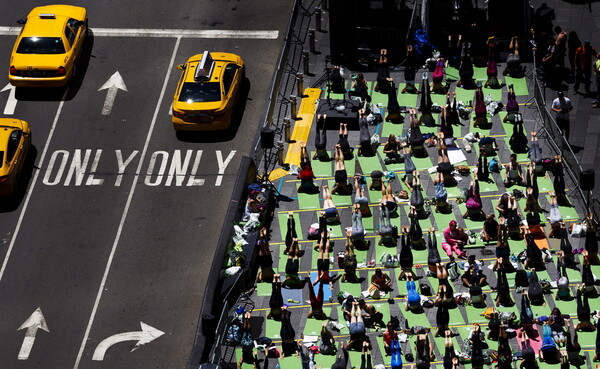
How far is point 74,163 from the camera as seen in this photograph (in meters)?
65.2

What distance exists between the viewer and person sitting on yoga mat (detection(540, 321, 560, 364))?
54.0 metres

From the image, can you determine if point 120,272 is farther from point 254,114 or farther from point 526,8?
point 526,8

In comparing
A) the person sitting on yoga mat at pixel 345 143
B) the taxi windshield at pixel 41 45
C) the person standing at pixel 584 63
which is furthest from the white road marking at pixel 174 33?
the person standing at pixel 584 63

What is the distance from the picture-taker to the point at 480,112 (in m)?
64.0

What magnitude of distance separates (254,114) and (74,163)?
641 centimetres

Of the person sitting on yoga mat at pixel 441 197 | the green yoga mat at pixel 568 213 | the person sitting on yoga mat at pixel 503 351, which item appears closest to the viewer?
the person sitting on yoga mat at pixel 503 351

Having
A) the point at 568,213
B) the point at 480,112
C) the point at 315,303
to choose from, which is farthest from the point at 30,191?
the point at 568,213

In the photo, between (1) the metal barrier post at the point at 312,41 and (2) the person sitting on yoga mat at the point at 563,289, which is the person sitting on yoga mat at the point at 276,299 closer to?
(2) the person sitting on yoga mat at the point at 563,289

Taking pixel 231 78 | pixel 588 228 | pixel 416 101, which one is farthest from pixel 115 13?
pixel 588 228

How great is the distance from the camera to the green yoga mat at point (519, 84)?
65.5m

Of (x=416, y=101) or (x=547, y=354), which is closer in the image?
(x=547, y=354)

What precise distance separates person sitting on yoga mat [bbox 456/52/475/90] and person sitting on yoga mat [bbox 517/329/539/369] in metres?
13.9

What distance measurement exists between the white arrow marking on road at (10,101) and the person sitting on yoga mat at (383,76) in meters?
12.7

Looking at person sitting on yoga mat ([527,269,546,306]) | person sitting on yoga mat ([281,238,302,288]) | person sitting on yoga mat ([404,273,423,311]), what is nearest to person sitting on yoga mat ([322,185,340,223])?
person sitting on yoga mat ([281,238,302,288])
